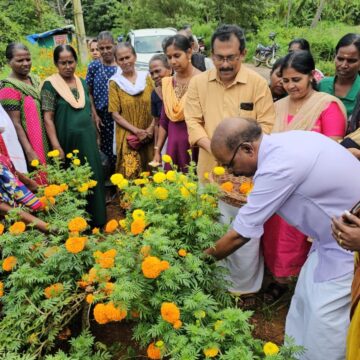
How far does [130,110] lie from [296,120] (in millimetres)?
2147

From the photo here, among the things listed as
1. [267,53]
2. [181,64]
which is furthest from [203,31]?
[181,64]

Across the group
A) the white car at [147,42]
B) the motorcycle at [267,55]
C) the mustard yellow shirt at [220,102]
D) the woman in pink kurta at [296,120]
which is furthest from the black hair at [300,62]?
the motorcycle at [267,55]

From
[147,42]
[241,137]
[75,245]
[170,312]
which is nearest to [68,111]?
[75,245]

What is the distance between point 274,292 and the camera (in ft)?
10.4

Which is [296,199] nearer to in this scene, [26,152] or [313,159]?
[313,159]

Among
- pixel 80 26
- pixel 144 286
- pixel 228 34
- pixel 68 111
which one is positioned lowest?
pixel 80 26

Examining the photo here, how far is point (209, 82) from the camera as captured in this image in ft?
10.2

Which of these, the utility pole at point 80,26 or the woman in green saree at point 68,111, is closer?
the woman in green saree at point 68,111

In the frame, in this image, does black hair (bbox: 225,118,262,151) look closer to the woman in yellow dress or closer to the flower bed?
the flower bed

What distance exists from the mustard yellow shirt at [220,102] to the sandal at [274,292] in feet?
3.77

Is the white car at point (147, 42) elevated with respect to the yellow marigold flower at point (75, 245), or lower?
lower

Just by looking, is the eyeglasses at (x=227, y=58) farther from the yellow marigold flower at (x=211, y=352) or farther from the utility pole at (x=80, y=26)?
the utility pole at (x=80, y=26)

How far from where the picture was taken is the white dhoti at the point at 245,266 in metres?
2.91

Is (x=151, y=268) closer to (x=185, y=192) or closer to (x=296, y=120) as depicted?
(x=185, y=192)
